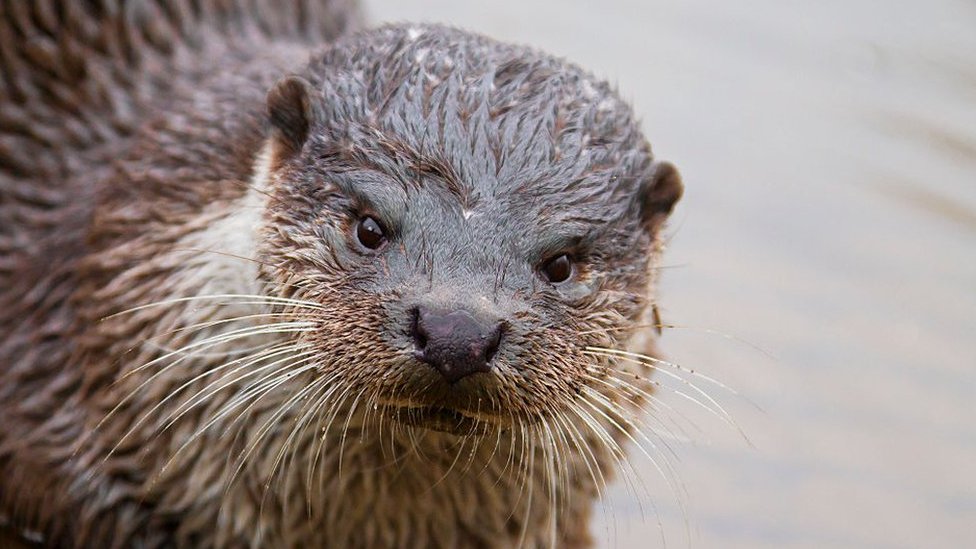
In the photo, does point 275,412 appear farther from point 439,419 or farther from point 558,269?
point 558,269

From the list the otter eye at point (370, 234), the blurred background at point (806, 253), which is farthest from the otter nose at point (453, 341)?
the blurred background at point (806, 253)

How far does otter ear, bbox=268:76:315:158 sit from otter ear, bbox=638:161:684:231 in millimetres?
558

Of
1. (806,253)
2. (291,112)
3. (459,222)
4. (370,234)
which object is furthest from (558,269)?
(806,253)

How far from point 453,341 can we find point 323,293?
34 cm

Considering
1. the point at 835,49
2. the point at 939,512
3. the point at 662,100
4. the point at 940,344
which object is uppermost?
the point at 835,49

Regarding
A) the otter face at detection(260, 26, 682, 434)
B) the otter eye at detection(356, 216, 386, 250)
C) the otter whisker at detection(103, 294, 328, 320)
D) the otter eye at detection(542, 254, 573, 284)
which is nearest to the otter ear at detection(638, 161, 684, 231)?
the otter face at detection(260, 26, 682, 434)

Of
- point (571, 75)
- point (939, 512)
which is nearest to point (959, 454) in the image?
point (939, 512)

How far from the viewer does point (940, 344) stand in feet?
15.9

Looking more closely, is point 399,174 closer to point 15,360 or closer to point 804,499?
point 15,360

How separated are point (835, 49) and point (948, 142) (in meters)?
0.65

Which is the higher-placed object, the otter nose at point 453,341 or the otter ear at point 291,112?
the otter ear at point 291,112

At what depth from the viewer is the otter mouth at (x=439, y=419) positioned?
2.91 meters

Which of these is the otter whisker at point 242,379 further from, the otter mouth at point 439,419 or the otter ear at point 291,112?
the otter ear at point 291,112

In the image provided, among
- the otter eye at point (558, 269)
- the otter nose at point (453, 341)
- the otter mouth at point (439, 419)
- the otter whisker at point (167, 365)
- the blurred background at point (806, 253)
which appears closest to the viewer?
the otter nose at point (453, 341)
